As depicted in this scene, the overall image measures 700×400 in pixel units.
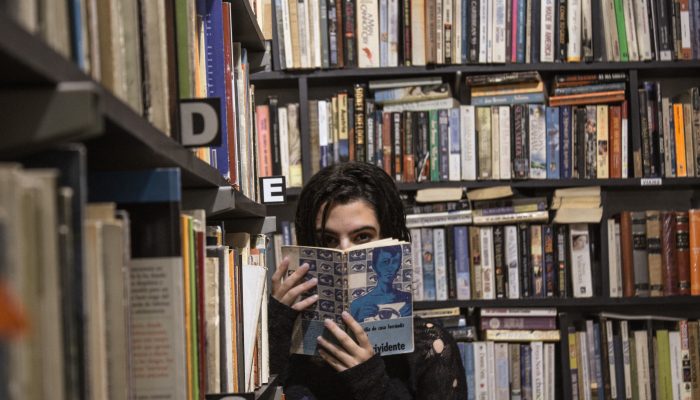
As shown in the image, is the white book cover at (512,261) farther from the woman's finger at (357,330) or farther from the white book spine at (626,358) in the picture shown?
the woman's finger at (357,330)

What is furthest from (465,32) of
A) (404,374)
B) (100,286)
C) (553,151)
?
(100,286)

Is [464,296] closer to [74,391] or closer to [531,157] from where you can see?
[531,157]

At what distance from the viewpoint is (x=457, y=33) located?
104 inches

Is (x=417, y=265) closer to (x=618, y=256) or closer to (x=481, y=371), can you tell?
(x=481, y=371)

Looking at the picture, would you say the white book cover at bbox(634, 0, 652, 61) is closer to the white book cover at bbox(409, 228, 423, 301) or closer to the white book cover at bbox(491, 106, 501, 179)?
the white book cover at bbox(491, 106, 501, 179)

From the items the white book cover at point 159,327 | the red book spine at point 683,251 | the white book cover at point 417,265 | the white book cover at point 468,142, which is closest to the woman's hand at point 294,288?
the white book cover at point 159,327

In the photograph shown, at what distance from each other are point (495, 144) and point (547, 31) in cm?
40

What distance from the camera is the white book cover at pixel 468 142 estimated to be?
2.64 m

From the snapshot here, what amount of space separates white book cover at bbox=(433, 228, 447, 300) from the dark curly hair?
0.82 meters

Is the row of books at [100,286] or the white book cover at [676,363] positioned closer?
the row of books at [100,286]

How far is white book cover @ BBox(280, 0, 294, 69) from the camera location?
2643 millimetres

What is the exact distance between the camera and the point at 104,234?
0.54 m

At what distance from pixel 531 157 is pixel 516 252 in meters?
0.31

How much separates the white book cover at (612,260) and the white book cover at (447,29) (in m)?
0.75
